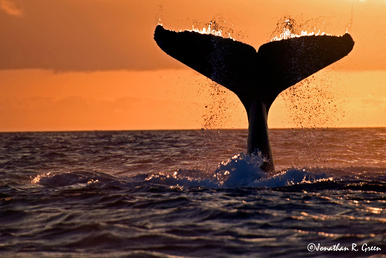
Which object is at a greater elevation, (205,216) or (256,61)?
(256,61)

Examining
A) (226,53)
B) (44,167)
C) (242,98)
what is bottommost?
(44,167)

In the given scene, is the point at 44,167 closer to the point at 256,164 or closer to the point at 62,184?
the point at 62,184

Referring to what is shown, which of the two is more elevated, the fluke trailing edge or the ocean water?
the fluke trailing edge

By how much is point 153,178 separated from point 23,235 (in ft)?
17.6

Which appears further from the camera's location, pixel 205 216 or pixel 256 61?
pixel 256 61

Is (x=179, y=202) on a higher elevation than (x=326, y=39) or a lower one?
lower

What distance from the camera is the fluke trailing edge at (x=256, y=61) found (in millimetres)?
8305

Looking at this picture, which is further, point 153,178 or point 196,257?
point 153,178

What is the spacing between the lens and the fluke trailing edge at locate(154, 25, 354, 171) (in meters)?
8.30

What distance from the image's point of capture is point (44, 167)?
1544 centimetres

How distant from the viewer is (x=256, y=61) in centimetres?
882

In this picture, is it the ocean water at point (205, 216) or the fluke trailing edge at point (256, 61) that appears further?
the fluke trailing edge at point (256, 61)

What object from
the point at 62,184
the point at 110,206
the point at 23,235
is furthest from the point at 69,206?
the point at 62,184

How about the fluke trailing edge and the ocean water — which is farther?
the fluke trailing edge
